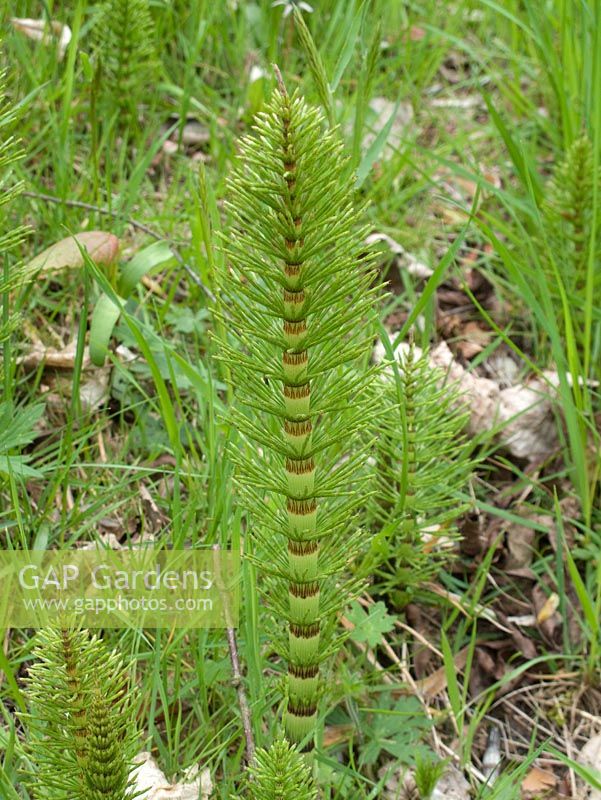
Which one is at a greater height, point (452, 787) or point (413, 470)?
point (413, 470)

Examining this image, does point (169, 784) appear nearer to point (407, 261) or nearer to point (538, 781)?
point (538, 781)

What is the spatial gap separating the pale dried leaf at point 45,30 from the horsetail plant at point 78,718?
2982 millimetres

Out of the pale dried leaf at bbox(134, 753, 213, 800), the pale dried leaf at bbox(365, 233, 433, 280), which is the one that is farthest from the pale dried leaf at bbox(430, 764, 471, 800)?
the pale dried leaf at bbox(365, 233, 433, 280)

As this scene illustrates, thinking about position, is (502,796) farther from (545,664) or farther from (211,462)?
(211,462)

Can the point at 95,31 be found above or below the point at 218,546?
above

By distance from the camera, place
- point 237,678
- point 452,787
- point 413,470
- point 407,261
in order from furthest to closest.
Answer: point 407,261 < point 413,470 < point 452,787 < point 237,678

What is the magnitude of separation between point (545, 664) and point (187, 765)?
4.01 ft

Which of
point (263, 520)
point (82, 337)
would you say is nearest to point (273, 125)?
point (263, 520)

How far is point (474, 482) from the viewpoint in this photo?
3.39 m

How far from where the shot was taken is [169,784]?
2344 mm

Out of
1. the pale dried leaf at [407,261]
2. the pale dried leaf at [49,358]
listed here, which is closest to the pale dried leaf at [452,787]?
the pale dried leaf at [49,358]
